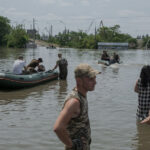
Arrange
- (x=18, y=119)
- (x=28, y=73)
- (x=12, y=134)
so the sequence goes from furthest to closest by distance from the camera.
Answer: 1. (x=28, y=73)
2. (x=18, y=119)
3. (x=12, y=134)

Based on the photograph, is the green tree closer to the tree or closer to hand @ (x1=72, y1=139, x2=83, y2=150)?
the tree

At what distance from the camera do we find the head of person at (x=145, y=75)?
5785 mm

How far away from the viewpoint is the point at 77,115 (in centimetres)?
322

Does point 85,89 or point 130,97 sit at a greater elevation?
point 85,89

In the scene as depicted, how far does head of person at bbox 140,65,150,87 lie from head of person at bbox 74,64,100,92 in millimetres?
2769

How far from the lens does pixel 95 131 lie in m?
7.76

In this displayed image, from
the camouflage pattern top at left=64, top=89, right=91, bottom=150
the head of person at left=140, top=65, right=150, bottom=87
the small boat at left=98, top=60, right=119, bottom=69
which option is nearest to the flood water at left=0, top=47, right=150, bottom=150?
the head of person at left=140, top=65, right=150, bottom=87

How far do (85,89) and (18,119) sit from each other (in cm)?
586

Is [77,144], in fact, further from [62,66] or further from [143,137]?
[62,66]

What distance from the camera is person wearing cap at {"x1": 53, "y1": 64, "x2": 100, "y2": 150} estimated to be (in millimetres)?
3088

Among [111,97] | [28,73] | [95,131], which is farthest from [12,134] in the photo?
[28,73]

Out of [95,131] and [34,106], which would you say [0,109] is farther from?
[95,131]

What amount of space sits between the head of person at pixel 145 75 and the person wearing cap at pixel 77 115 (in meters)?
2.70

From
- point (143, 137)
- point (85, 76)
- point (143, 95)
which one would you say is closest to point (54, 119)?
point (143, 137)
